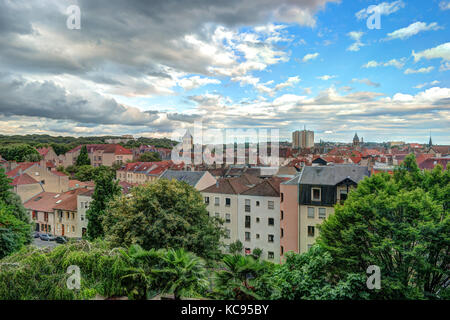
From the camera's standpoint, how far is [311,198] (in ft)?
90.2

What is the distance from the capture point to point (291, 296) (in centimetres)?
897

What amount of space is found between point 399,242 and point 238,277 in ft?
27.9

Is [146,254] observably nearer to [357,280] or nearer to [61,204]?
[357,280]

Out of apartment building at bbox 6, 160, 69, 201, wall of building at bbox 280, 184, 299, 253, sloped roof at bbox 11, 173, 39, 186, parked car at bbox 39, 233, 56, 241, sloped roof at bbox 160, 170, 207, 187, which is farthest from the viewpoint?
apartment building at bbox 6, 160, 69, 201

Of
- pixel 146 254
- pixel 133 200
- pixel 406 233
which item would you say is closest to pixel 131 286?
pixel 146 254

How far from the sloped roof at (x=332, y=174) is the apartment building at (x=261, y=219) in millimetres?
4919

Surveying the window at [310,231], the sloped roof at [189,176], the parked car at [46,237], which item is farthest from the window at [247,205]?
the parked car at [46,237]

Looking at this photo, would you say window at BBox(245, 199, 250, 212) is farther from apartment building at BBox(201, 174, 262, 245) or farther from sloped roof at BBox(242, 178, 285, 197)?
apartment building at BBox(201, 174, 262, 245)

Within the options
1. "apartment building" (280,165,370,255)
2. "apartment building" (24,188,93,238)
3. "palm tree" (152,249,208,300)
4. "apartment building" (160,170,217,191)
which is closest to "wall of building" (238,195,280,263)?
"apartment building" (280,165,370,255)

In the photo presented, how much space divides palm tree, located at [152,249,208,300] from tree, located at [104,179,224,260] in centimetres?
1183

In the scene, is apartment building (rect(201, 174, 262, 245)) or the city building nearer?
apartment building (rect(201, 174, 262, 245))

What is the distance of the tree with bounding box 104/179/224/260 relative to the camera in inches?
774

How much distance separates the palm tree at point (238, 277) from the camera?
22.8ft

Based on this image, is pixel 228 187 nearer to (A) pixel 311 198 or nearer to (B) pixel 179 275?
(A) pixel 311 198
